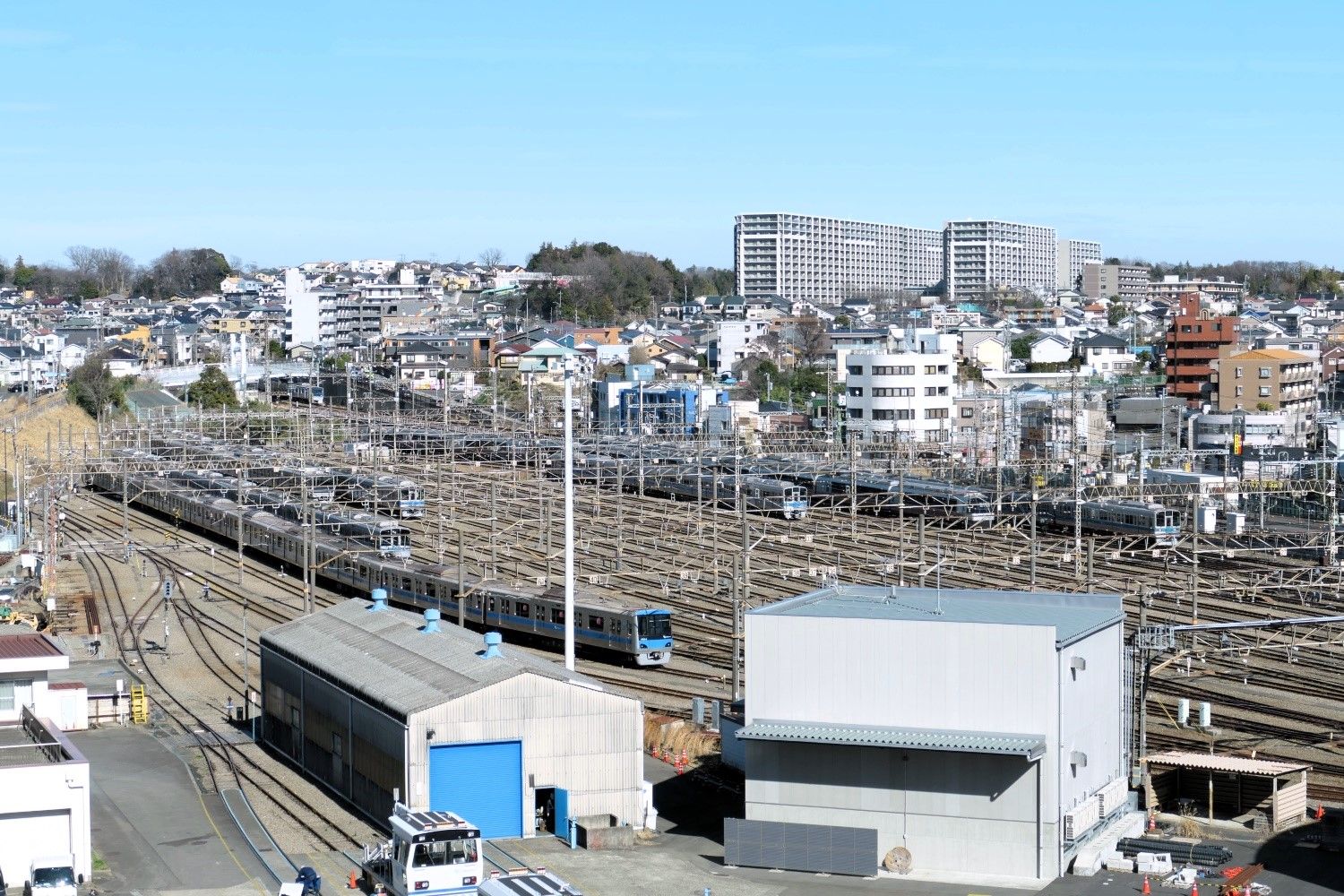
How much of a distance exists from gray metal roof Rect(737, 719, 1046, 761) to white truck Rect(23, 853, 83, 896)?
13.9 ft

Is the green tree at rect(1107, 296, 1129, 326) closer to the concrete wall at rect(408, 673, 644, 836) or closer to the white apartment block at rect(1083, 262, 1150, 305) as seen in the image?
the white apartment block at rect(1083, 262, 1150, 305)

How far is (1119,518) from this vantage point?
29.5 m

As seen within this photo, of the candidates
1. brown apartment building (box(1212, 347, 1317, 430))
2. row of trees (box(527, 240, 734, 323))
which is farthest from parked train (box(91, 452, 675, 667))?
row of trees (box(527, 240, 734, 323))

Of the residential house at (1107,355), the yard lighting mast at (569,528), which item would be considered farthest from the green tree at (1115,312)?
the yard lighting mast at (569,528)

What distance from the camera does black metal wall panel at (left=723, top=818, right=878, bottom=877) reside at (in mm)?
10992

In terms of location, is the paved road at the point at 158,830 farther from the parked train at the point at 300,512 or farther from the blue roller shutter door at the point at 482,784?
the parked train at the point at 300,512

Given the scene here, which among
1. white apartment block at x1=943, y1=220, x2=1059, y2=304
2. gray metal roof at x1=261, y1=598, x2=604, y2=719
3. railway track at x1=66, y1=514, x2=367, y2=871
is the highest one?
white apartment block at x1=943, y1=220, x2=1059, y2=304

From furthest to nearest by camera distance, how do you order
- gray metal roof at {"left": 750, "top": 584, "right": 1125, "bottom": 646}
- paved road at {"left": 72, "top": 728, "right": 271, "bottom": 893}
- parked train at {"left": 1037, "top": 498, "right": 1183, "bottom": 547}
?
parked train at {"left": 1037, "top": 498, "right": 1183, "bottom": 547} < gray metal roof at {"left": 750, "top": 584, "right": 1125, "bottom": 646} < paved road at {"left": 72, "top": 728, "right": 271, "bottom": 893}

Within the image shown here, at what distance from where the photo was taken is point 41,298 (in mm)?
98438

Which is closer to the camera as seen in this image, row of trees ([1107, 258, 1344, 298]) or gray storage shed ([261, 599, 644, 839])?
gray storage shed ([261, 599, 644, 839])

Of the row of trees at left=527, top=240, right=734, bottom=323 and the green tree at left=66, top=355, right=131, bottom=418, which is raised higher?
the row of trees at left=527, top=240, right=734, bottom=323

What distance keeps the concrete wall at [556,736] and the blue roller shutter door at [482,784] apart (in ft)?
0.16

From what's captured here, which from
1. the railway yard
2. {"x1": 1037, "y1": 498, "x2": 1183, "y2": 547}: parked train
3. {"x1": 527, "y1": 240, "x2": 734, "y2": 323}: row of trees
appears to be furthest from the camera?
{"x1": 527, "y1": 240, "x2": 734, "y2": 323}: row of trees

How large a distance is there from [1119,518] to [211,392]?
32119 millimetres
